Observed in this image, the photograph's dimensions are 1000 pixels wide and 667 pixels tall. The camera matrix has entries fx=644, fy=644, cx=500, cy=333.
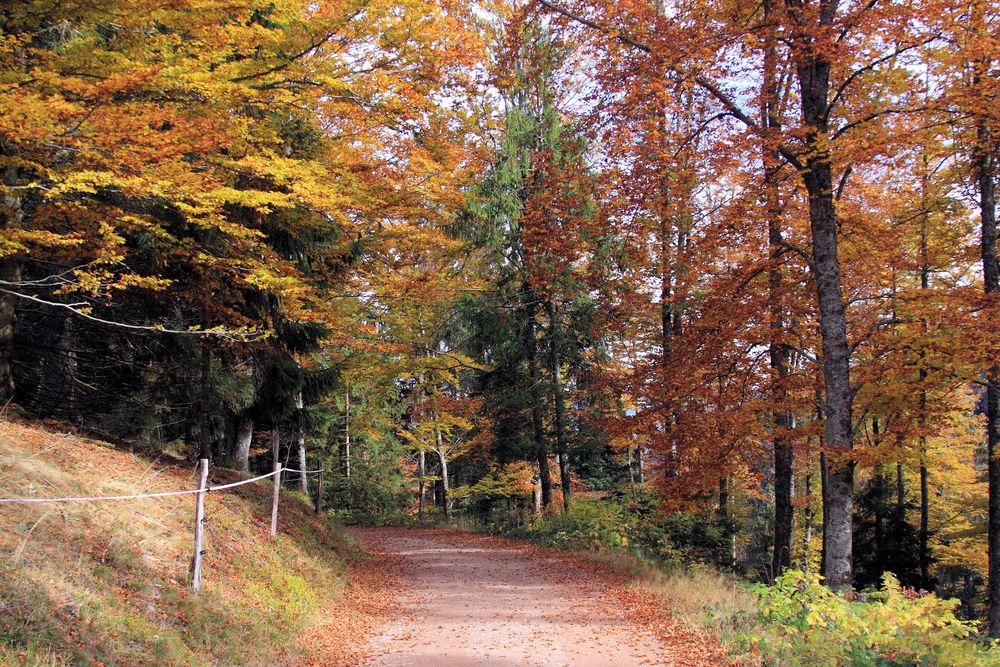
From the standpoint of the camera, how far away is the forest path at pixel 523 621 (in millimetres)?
6934

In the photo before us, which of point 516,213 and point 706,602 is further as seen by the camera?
point 516,213

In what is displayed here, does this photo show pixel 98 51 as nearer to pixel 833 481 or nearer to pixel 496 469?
pixel 833 481

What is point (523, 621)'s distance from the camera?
341 inches

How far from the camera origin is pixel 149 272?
32.3 ft

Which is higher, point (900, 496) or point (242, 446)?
point (242, 446)

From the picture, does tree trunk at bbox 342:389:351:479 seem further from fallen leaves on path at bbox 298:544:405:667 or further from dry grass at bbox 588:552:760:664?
dry grass at bbox 588:552:760:664

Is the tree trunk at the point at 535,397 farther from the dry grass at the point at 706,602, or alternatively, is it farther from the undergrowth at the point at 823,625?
the undergrowth at the point at 823,625

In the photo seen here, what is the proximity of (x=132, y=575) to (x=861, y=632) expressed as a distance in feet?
23.1

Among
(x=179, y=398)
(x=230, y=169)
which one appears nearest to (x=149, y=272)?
(x=230, y=169)

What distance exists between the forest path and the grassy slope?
41.2 inches

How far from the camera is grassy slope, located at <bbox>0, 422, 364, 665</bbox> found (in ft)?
15.9

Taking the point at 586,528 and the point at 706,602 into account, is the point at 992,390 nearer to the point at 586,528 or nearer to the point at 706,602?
the point at 706,602

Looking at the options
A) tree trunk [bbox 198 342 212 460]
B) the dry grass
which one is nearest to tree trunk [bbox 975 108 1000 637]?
the dry grass

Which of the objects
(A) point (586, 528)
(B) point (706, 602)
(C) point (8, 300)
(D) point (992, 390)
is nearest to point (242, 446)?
(C) point (8, 300)
